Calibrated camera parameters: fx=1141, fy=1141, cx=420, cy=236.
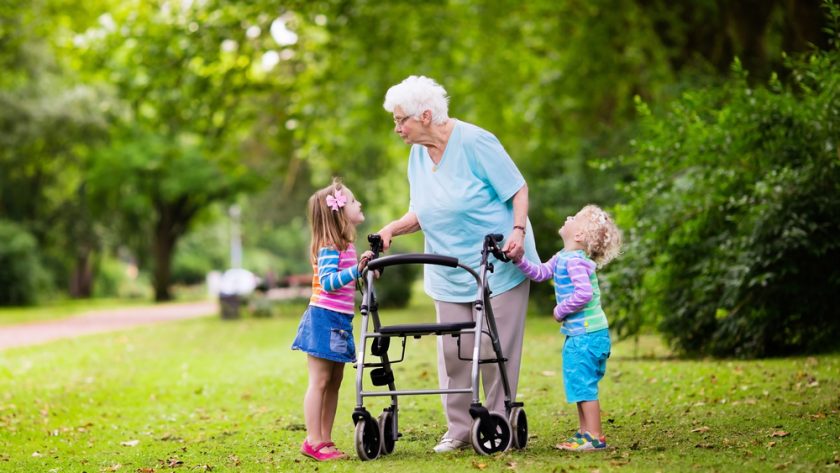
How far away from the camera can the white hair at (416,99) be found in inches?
237

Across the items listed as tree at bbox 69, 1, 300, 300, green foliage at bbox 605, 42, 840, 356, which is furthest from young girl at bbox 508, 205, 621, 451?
tree at bbox 69, 1, 300, 300

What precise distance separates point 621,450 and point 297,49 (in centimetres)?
1583

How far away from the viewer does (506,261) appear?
600cm

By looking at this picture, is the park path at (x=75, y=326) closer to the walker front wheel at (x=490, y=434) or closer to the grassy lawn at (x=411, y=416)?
the grassy lawn at (x=411, y=416)

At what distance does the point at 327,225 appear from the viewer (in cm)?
627

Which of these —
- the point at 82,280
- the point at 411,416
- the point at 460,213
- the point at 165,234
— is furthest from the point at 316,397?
the point at 82,280

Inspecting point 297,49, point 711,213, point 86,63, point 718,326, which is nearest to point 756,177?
point 711,213

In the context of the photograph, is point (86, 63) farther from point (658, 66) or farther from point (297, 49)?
point (658, 66)

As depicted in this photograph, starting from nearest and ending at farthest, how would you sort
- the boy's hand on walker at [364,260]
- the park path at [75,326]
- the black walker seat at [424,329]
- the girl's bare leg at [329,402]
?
the black walker seat at [424,329], the boy's hand on walker at [364,260], the girl's bare leg at [329,402], the park path at [75,326]

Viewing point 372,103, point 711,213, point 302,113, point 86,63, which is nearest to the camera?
point 711,213

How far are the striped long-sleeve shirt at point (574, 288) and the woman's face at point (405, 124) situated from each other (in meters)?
0.91

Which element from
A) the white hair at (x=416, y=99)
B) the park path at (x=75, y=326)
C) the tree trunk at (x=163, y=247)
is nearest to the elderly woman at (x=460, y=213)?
the white hair at (x=416, y=99)

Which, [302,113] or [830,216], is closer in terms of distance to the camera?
[830,216]

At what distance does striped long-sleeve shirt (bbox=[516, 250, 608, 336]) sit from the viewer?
6066 millimetres
